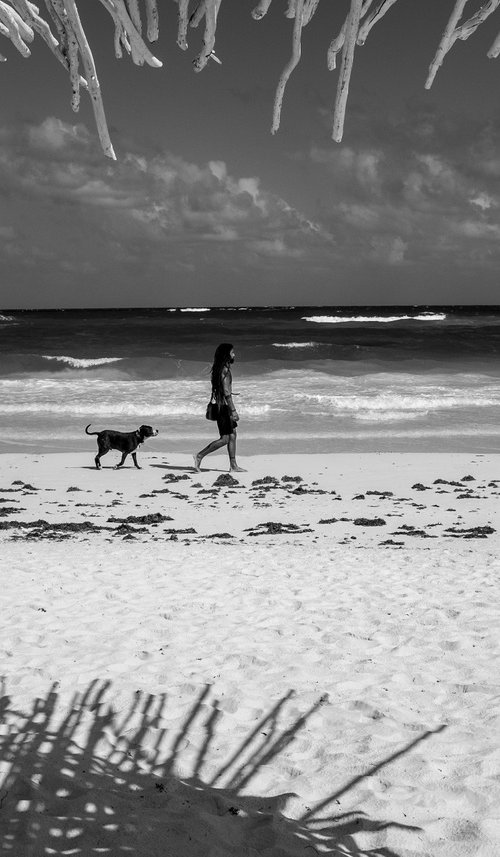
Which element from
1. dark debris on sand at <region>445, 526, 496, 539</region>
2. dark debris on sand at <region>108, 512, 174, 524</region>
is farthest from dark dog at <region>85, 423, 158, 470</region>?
dark debris on sand at <region>445, 526, 496, 539</region>

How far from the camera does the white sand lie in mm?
3091

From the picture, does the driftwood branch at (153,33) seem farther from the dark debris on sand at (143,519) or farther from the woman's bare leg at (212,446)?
the woman's bare leg at (212,446)

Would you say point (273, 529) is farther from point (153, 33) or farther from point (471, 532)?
point (153, 33)

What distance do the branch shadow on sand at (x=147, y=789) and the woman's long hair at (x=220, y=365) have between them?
7918 mm

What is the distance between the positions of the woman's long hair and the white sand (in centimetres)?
341

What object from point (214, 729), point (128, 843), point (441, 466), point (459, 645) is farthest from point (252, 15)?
point (441, 466)

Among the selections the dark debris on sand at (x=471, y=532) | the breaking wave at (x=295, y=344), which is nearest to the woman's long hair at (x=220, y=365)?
the dark debris on sand at (x=471, y=532)

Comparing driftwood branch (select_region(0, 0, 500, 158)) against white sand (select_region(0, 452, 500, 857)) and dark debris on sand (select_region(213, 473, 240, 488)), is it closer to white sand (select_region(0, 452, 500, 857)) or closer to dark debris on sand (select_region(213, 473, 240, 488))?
A: white sand (select_region(0, 452, 500, 857))

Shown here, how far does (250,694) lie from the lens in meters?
4.43

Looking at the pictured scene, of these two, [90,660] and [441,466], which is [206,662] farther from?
[441,466]

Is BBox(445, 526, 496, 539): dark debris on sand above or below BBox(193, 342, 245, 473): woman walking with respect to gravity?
below

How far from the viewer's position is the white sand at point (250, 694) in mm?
3091

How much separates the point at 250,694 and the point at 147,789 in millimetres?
1145

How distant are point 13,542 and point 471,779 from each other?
252 inches
